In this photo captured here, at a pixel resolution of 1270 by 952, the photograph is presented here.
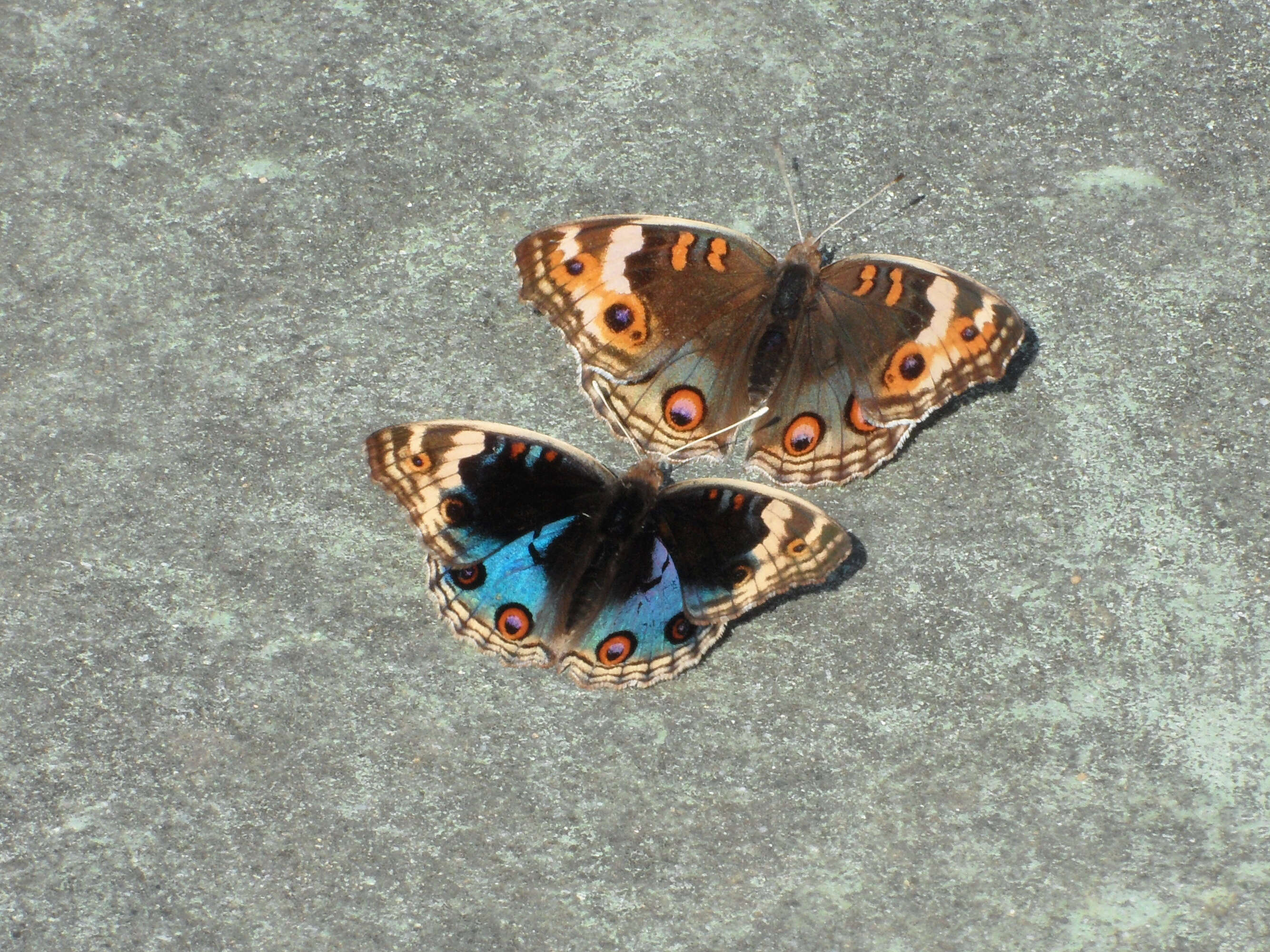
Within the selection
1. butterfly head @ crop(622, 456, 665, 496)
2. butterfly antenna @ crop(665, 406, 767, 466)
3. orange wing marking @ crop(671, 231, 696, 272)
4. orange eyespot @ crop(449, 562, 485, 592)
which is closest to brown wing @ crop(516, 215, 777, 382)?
orange wing marking @ crop(671, 231, 696, 272)

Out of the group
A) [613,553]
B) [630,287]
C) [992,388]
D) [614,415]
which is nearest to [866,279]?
[992,388]

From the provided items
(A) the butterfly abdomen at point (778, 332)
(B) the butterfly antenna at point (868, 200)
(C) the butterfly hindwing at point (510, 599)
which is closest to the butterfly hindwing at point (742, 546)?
(C) the butterfly hindwing at point (510, 599)

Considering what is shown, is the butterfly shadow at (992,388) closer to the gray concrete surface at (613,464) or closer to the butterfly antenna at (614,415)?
the gray concrete surface at (613,464)

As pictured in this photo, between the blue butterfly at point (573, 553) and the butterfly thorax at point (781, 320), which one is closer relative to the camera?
the blue butterfly at point (573, 553)

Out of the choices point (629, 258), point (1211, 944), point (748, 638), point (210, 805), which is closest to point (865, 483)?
point (748, 638)

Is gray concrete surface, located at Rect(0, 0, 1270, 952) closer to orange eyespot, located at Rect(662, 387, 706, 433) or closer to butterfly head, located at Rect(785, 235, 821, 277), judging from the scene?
orange eyespot, located at Rect(662, 387, 706, 433)

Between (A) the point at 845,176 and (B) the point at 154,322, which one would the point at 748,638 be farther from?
(B) the point at 154,322
